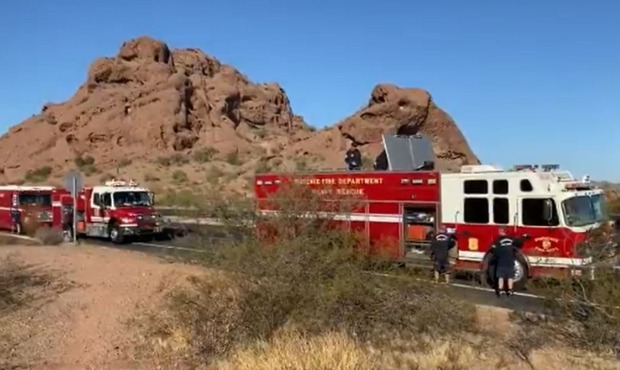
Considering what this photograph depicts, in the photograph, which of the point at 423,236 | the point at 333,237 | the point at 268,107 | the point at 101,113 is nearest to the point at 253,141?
the point at 268,107

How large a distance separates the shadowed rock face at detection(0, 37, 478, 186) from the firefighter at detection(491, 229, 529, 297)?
145 ft

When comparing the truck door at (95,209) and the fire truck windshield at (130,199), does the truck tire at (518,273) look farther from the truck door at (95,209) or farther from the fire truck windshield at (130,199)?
the truck door at (95,209)

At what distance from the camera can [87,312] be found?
15.2m

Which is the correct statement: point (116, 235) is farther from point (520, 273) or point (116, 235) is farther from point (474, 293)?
point (520, 273)

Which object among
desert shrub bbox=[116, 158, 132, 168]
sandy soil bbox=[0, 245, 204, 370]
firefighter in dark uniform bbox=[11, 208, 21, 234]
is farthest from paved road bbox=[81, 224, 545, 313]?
desert shrub bbox=[116, 158, 132, 168]

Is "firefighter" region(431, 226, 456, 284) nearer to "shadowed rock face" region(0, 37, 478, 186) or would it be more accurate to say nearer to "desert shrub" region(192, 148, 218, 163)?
"shadowed rock face" region(0, 37, 478, 186)

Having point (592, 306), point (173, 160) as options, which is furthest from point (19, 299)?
point (173, 160)

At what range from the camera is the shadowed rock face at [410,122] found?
184 feet

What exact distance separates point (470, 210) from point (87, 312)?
9.38 m

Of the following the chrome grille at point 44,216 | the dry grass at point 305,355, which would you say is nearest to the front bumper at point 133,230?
the chrome grille at point 44,216

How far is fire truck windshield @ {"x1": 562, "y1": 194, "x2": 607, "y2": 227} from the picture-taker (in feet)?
51.8

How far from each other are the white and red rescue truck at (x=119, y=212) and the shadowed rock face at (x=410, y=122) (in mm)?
28697

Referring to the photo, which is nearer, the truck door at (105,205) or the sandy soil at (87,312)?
the sandy soil at (87,312)

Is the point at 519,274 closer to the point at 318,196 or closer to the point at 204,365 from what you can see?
the point at 318,196
